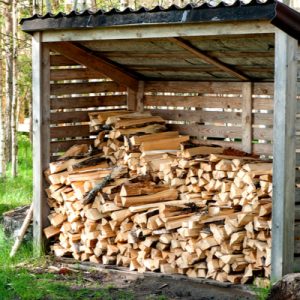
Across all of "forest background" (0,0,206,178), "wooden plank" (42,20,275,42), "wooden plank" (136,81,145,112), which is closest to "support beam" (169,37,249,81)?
"wooden plank" (42,20,275,42)

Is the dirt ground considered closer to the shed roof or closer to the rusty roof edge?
the shed roof

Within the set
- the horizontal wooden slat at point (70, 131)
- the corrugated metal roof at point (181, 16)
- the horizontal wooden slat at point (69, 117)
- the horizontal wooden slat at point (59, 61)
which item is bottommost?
the horizontal wooden slat at point (70, 131)

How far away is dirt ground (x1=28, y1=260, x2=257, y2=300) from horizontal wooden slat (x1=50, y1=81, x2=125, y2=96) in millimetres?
2021

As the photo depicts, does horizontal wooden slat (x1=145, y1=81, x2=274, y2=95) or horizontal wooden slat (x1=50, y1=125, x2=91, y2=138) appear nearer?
horizontal wooden slat (x1=145, y1=81, x2=274, y2=95)

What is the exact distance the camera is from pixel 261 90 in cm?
900

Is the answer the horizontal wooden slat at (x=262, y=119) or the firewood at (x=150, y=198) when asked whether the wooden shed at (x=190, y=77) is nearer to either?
the horizontal wooden slat at (x=262, y=119)

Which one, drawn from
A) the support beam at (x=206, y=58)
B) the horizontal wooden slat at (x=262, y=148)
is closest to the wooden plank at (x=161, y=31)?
the support beam at (x=206, y=58)

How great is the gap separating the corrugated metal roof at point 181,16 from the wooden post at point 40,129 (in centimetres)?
35

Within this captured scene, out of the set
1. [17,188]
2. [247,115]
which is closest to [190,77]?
[247,115]

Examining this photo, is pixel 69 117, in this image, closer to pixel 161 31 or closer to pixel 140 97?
pixel 140 97

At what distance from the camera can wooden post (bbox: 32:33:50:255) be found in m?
9.30

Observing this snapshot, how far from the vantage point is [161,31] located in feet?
26.0

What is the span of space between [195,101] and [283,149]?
9.24 ft

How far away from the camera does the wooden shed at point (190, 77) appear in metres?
7.09
